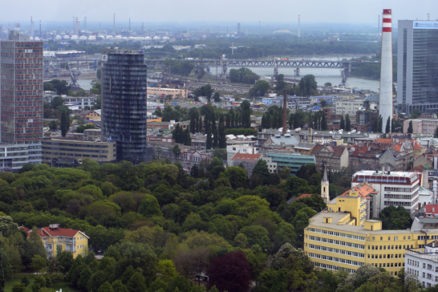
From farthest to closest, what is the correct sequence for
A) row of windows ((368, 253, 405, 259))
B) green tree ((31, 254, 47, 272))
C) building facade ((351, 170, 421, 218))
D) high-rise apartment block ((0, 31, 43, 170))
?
high-rise apartment block ((0, 31, 43, 170)) < building facade ((351, 170, 421, 218)) < row of windows ((368, 253, 405, 259)) < green tree ((31, 254, 47, 272))

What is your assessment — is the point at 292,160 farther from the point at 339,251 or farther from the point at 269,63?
the point at 269,63

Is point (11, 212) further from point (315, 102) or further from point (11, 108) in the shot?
point (315, 102)

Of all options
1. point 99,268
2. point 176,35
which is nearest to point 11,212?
point 99,268

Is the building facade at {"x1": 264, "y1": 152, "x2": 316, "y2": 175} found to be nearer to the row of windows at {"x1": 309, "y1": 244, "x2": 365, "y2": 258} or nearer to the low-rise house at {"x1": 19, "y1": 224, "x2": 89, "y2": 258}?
the row of windows at {"x1": 309, "y1": 244, "x2": 365, "y2": 258}

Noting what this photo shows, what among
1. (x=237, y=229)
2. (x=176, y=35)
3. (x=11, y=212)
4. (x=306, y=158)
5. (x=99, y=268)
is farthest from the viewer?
(x=176, y=35)

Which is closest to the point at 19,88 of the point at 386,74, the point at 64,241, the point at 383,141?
the point at 64,241

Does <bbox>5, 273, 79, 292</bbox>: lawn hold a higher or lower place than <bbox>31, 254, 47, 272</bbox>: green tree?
lower

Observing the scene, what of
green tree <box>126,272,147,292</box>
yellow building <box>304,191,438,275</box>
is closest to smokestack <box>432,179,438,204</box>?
yellow building <box>304,191,438,275</box>
